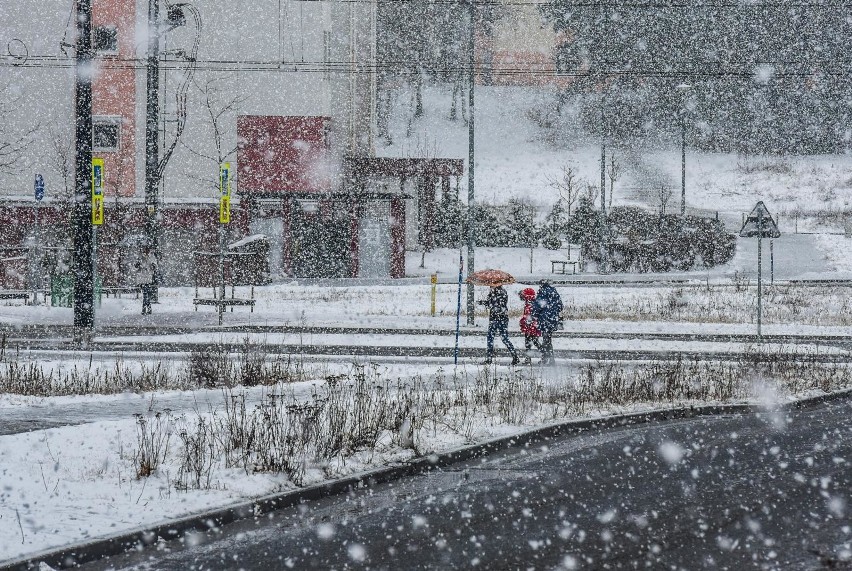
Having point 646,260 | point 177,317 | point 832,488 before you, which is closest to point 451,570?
point 832,488

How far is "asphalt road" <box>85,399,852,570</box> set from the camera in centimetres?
638

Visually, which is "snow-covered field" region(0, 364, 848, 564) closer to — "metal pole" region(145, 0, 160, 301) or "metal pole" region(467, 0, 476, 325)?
"metal pole" region(467, 0, 476, 325)

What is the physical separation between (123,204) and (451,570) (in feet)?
119

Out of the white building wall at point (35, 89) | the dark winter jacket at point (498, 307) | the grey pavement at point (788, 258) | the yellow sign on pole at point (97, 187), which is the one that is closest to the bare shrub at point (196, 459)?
the dark winter jacket at point (498, 307)

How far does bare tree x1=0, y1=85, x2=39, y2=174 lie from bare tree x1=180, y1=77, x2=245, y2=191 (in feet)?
22.0

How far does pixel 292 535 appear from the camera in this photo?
7.00m

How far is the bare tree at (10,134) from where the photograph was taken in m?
43.0

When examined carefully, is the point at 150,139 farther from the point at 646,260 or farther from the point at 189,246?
the point at 646,260

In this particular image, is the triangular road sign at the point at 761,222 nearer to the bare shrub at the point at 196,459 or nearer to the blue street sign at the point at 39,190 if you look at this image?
the bare shrub at the point at 196,459

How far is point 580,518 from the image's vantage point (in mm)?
7383

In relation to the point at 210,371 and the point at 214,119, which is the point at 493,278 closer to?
the point at 210,371

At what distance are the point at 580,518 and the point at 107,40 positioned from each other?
40071 millimetres

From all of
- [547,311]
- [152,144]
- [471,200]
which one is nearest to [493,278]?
[547,311]

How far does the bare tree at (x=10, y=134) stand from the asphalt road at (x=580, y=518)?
38.4 m
